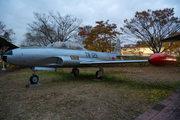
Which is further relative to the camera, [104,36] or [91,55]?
[104,36]

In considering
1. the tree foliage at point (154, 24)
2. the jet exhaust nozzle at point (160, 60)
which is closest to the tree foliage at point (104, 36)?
the tree foliage at point (154, 24)

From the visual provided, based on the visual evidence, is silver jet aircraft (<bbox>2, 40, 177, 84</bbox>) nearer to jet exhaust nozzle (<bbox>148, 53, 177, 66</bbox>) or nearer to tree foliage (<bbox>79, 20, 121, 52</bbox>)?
jet exhaust nozzle (<bbox>148, 53, 177, 66</bbox>)

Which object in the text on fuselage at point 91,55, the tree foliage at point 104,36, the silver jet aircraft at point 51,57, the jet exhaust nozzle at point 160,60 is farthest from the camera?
the tree foliage at point 104,36

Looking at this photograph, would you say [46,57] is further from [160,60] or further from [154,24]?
[154,24]

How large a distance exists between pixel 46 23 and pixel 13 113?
18645 millimetres

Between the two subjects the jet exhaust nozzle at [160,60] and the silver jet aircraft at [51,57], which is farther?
the silver jet aircraft at [51,57]

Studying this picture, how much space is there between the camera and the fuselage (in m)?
5.50

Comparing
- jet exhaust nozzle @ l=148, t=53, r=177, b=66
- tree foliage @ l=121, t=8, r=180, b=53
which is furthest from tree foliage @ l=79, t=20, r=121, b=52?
jet exhaust nozzle @ l=148, t=53, r=177, b=66

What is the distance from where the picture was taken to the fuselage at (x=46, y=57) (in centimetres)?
550

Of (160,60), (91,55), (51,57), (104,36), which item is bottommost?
(160,60)

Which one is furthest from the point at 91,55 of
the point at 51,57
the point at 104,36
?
the point at 104,36

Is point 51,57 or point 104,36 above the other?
point 104,36

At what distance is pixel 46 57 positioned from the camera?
20.4ft

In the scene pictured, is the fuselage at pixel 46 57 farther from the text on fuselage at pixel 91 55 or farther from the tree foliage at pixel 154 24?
the tree foliage at pixel 154 24
